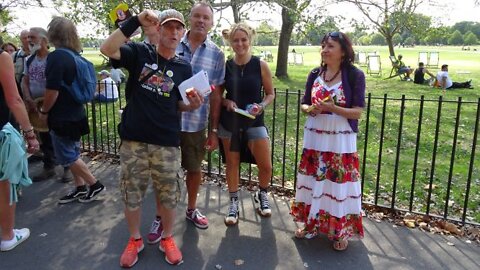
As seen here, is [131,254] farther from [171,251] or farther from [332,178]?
[332,178]

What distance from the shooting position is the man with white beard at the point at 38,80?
4531 mm

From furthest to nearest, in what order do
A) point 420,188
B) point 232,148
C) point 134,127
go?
point 420,188
point 232,148
point 134,127

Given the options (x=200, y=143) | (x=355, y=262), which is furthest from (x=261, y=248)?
(x=200, y=143)

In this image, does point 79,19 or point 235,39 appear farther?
point 79,19

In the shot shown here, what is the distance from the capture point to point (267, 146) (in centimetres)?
382

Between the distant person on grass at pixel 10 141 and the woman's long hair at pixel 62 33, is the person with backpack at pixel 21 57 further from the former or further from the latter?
the distant person on grass at pixel 10 141

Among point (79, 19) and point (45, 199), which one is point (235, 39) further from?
point (79, 19)

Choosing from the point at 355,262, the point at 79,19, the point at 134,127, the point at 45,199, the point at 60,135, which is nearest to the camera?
the point at 134,127

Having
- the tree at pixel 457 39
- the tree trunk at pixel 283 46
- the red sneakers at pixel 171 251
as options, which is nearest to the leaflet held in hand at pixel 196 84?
the red sneakers at pixel 171 251

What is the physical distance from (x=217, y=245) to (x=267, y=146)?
3.34ft

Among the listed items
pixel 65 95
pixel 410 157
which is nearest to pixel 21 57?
pixel 65 95

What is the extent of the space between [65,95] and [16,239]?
1.41 meters

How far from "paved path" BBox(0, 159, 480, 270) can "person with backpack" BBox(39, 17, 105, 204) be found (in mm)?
531

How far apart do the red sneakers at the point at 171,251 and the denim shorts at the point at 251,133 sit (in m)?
1.05
